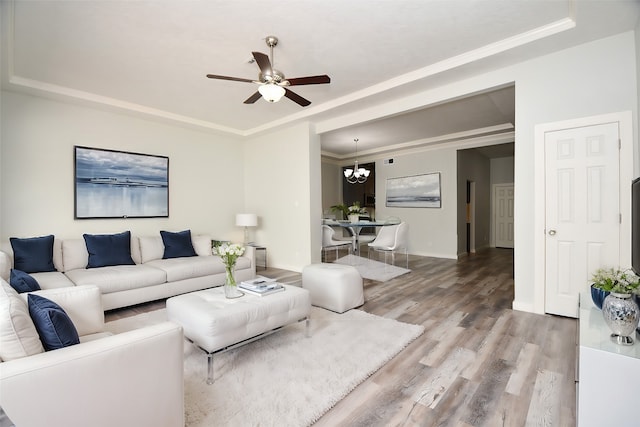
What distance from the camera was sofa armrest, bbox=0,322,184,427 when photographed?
3.37 ft

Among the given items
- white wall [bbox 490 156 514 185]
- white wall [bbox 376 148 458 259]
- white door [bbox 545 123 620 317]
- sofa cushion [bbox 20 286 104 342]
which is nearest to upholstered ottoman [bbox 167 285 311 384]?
sofa cushion [bbox 20 286 104 342]

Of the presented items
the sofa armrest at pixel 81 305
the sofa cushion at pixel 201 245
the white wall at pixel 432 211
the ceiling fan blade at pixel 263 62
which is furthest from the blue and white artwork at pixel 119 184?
the white wall at pixel 432 211

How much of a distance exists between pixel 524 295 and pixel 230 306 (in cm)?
304

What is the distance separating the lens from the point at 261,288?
8.47 feet

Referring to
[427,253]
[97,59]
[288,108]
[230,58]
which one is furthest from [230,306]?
[427,253]

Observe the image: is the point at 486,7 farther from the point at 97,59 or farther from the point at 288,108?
the point at 97,59

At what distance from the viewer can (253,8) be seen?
2406 mm

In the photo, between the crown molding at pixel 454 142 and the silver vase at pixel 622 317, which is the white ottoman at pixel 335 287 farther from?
the crown molding at pixel 454 142

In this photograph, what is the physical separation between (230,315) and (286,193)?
3.64m

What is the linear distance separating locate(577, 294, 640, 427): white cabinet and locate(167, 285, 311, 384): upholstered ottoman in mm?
1808

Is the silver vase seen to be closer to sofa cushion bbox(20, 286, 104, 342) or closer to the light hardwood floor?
the light hardwood floor

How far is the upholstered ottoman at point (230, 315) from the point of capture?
2004 mm

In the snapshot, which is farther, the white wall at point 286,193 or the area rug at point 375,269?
the white wall at point 286,193

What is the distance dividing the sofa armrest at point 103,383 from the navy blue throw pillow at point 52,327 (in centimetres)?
10
